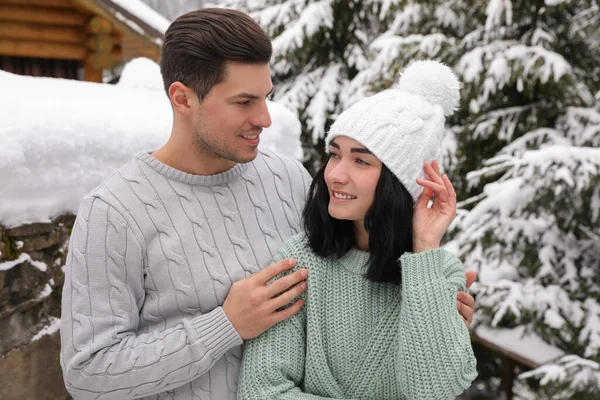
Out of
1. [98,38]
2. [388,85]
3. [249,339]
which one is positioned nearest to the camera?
[249,339]

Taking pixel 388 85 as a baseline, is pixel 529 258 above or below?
below

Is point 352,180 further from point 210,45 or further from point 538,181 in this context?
point 538,181

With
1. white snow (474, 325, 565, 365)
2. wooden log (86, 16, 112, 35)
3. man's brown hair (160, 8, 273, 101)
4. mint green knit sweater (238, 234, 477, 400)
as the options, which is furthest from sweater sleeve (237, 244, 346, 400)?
wooden log (86, 16, 112, 35)

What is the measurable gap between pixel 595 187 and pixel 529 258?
0.79 meters

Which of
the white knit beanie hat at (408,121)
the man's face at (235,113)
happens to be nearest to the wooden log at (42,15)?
the man's face at (235,113)

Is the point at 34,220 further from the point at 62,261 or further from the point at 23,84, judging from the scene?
the point at 23,84

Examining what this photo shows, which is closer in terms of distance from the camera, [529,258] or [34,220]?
[34,220]

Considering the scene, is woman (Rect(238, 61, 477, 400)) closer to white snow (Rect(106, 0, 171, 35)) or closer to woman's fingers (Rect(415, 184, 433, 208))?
woman's fingers (Rect(415, 184, 433, 208))

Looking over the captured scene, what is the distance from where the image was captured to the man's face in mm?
1707

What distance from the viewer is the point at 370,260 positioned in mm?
1707

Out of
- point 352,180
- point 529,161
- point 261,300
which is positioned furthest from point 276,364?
point 529,161

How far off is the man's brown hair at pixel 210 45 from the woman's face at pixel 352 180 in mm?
367

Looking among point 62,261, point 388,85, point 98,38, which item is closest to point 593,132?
point 388,85

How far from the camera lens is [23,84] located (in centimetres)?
252
